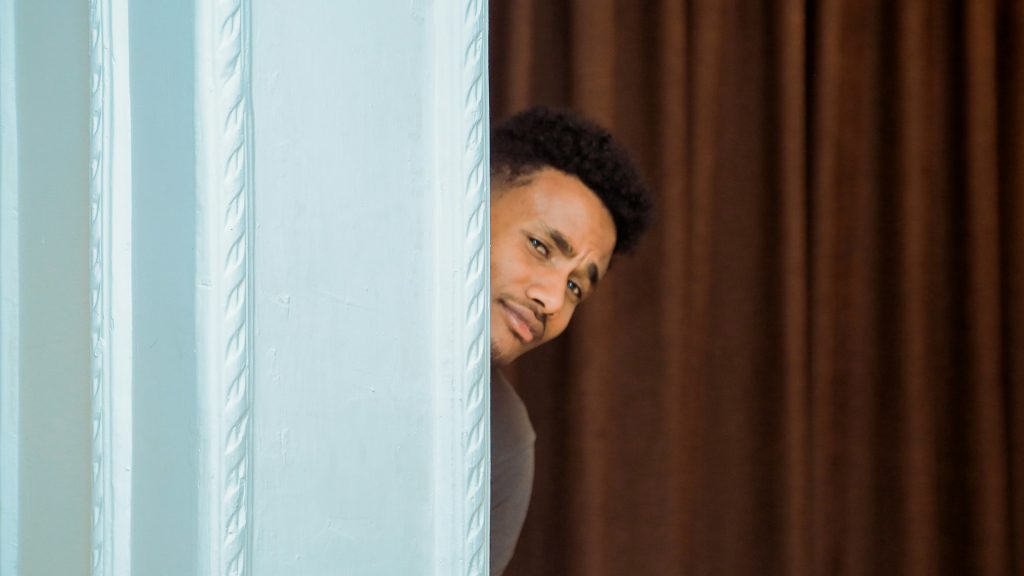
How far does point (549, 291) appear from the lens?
130cm

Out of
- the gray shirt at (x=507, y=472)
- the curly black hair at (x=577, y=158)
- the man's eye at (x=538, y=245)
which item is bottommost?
the gray shirt at (x=507, y=472)

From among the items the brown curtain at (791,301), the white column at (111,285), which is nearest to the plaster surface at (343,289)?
the white column at (111,285)

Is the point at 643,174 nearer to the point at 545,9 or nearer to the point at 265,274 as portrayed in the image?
the point at 545,9

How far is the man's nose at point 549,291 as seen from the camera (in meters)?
1.28

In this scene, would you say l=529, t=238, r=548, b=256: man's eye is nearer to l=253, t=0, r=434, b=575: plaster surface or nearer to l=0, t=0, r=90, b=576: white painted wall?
l=253, t=0, r=434, b=575: plaster surface

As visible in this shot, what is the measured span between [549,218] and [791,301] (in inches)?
17.0

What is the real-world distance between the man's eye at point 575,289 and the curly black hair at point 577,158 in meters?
0.09

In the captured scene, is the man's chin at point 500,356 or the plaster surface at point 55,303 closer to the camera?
the plaster surface at point 55,303

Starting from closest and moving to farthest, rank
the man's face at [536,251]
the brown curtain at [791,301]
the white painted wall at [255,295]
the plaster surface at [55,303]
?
the white painted wall at [255,295]
the plaster surface at [55,303]
the man's face at [536,251]
the brown curtain at [791,301]

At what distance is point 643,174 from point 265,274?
683 mm

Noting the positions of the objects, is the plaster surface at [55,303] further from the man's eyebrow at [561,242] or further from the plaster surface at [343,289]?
the man's eyebrow at [561,242]

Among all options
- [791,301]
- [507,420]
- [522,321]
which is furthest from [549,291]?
[791,301]

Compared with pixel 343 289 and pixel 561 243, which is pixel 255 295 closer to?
pixel 343 289

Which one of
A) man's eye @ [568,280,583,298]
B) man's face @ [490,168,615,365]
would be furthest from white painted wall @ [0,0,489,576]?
man's eye @ [568,280,583,298]
